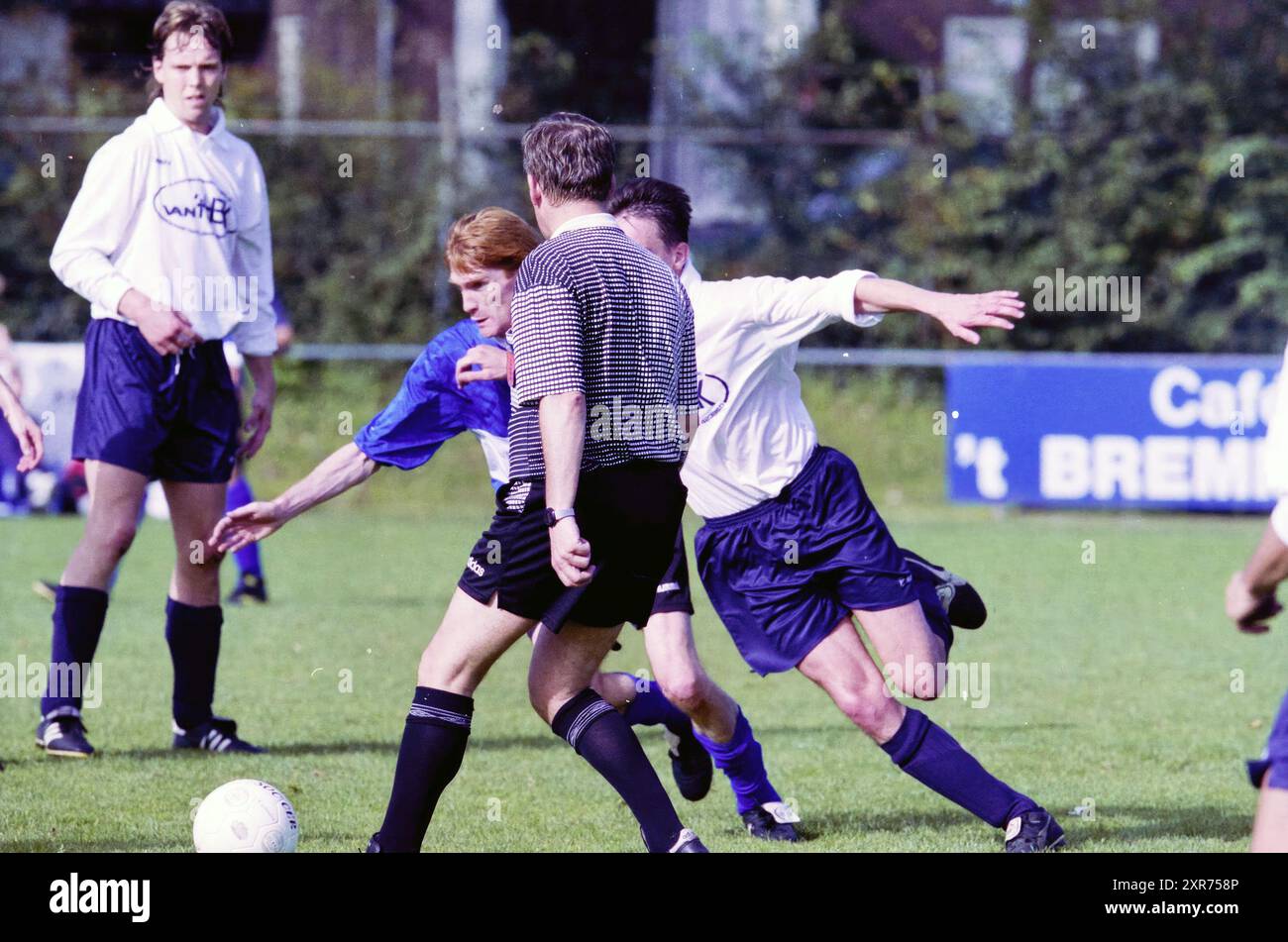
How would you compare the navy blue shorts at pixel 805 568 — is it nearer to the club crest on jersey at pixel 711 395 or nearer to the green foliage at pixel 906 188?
the club crest on jersey at pixel 711 395

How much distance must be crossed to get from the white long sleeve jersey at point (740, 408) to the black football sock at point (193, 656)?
1933mm

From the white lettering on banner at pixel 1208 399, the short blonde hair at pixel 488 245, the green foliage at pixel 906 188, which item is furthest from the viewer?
the green foliage at pixel 906 188

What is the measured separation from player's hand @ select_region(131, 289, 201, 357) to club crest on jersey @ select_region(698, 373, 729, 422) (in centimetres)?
176

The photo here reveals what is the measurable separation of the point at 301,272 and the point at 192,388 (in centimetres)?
1152

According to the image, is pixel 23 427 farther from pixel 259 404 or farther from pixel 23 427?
pixel 259 404

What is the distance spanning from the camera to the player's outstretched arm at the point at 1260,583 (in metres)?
3.06

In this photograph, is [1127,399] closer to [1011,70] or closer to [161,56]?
[1011,70]

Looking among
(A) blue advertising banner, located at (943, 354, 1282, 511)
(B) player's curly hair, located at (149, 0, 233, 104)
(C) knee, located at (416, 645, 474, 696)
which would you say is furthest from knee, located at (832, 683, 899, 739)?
(A) blue advertising banner, located at (943, 354, 1282, 511)

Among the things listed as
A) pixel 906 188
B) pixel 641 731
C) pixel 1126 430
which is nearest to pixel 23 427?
pixel 641 731

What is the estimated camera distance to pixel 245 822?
427 centimetres

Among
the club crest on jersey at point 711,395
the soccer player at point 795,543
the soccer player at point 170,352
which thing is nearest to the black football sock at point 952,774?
the soccer player at point 795,543

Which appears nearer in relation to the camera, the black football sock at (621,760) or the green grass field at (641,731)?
the black football sock at (621,760)

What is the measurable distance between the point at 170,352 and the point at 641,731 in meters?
2.30
